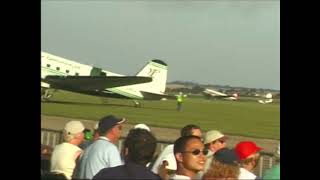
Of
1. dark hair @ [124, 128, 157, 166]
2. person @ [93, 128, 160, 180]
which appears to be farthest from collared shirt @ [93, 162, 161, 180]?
dark hair @ [124, 128, 157, 166]

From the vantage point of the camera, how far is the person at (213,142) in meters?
2.61

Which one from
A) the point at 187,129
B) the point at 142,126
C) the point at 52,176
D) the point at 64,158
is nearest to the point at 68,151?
the point at 64,158

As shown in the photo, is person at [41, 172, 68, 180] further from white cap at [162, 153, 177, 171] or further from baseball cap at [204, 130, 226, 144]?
baseball cap at [204, 130, 226, 144]

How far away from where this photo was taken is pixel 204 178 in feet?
8.36

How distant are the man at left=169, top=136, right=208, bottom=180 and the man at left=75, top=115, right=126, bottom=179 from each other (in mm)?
349

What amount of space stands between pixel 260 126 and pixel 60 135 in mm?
Answer: 1298

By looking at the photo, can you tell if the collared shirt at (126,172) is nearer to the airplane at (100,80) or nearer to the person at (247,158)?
the person at (247,158)

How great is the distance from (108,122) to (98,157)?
13.2 inches

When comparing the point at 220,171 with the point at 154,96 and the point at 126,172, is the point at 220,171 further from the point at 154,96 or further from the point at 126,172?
the point at 154,96

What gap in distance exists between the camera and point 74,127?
2783mm
